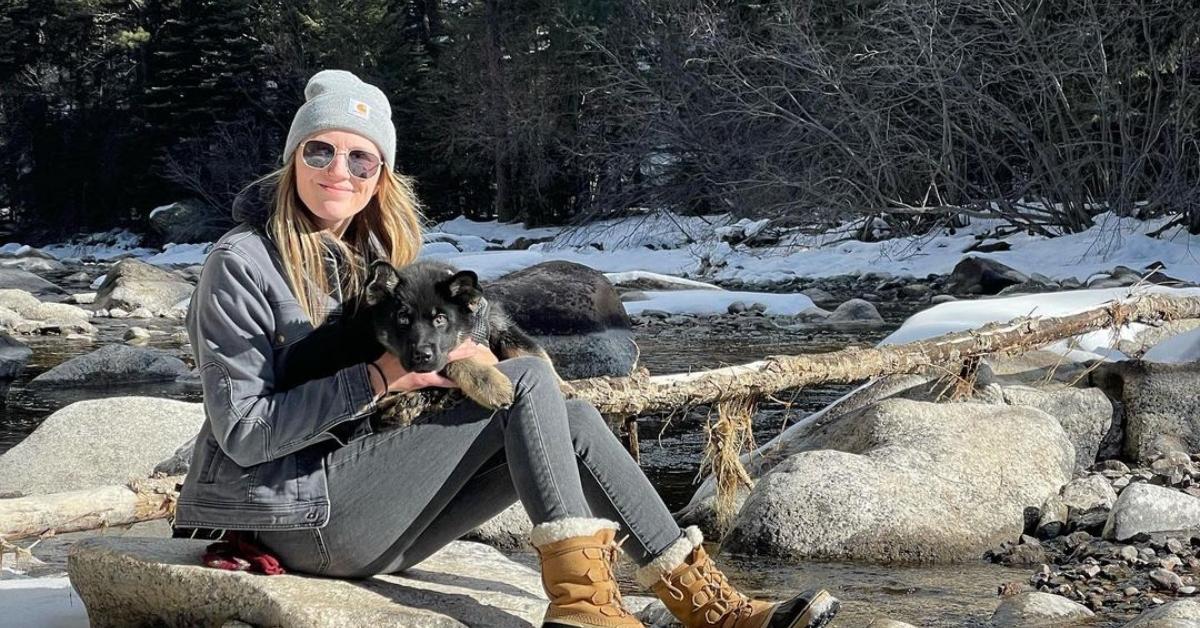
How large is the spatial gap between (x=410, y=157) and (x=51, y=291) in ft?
55.7

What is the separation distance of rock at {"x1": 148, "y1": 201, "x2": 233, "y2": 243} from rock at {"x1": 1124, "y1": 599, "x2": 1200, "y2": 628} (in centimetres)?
3567

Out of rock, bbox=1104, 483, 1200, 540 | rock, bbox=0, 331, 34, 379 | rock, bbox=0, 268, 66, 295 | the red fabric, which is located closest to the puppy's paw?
the red fabric

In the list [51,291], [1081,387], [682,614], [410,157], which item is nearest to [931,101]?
[1081,387]

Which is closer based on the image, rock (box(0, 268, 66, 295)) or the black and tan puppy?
the black and tan puppy

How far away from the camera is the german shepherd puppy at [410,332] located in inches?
124

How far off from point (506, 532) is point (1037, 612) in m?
2.54

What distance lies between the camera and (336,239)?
3.46 m

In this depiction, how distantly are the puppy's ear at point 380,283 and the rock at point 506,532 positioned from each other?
2.68 m

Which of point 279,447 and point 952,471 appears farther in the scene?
point 952,471

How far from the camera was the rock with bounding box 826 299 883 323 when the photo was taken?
1416 centimetres

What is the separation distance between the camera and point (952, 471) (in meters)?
5.64

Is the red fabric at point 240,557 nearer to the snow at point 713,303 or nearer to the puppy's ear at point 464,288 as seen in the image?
the puppy's ear at point 464,288

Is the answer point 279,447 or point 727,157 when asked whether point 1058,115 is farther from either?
point 279,447

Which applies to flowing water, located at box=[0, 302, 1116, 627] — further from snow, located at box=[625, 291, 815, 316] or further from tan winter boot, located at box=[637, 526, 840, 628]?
snow, located at box=[625, 291, 815, 316]
